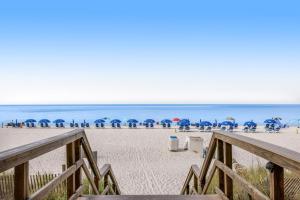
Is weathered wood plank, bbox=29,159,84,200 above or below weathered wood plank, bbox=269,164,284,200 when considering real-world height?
below

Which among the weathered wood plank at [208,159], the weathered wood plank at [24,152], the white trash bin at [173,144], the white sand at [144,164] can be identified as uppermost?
the weathered wood plank at [24,152]

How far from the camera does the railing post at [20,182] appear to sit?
72.2 inches

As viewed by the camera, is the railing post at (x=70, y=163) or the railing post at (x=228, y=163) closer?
the railing post at (x=228, y=163)

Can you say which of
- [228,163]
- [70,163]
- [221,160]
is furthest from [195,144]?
[70,163]

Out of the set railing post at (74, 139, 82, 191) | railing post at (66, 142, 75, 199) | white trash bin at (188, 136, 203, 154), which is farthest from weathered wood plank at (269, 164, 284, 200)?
white trash bin at (188, 136, 203, 154)

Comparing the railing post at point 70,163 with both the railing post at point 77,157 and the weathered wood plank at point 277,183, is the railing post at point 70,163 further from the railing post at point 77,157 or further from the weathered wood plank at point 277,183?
→ the weathered wood plank at point 277,183

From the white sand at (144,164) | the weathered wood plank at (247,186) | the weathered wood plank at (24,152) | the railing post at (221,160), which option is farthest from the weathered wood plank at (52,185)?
the white sand at (144,164)

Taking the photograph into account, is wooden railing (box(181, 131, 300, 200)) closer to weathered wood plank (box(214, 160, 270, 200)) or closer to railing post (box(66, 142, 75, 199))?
weathered wood plank (box(214, 160, 270, 200))

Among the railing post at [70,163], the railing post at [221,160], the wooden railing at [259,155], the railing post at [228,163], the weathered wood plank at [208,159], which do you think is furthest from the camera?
the weathered wood plank at [208,159]

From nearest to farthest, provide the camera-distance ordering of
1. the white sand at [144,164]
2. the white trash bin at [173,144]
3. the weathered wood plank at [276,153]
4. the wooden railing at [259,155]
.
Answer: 1. the weathered wood plank at [276,153]
2. the wooden railing at [259,155]
3. the white sand at [144,164]
4. the white trash bin at [173,144]

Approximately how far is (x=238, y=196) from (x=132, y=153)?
11102 mm

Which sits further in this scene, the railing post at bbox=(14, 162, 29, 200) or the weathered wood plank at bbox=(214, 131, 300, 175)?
the railing post at bbox=(14, 162, 29, 200)

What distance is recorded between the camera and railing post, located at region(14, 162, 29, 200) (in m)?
1.83

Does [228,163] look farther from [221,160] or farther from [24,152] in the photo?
[24,152]
